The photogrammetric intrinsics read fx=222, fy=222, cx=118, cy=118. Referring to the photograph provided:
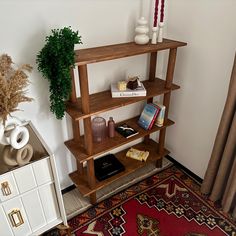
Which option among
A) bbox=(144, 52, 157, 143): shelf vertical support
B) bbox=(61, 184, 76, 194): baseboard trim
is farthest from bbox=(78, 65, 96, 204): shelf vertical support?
bbox=(144, 52, 157, 143): shelf vertical support

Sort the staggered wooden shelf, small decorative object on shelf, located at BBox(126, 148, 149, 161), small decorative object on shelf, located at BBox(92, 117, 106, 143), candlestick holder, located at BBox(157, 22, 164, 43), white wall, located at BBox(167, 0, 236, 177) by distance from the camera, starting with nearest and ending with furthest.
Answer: the staggered wooden shelf < white wall, located at BBox(167, 0, 236, 177) < candlestick holder, located at BBox(157, 22, 164, 43) < small decorative object on shelf, located at BBox(92, 117, 106, 143) < small decorative object on shelf, located at BBox(126, 148, 149, 161)

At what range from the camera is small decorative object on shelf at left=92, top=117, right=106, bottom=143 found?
1724 mm

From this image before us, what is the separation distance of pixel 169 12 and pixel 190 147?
1178 mm

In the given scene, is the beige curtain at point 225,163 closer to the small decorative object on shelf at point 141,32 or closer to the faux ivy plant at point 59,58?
the small decorative object on shelf at point 141,32

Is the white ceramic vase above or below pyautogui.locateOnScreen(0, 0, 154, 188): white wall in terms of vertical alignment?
below

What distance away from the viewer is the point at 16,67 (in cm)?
132

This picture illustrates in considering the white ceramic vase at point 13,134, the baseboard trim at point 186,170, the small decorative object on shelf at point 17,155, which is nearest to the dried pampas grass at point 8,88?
the white ceramic vase at point 13,134

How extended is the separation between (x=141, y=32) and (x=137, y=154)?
3.51 feet

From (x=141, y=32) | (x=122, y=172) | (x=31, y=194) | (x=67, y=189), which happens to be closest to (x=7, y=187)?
(x=31, y=194)

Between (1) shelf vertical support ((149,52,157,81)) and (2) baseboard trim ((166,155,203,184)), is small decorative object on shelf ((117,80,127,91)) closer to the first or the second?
(1) shelf vertical support ((149,52,157,81))

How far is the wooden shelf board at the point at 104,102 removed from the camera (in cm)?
144

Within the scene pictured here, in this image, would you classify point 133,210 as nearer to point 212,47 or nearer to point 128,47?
point 128,47

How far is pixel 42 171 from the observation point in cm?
126

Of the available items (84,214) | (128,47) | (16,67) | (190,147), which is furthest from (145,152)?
(16,67)
